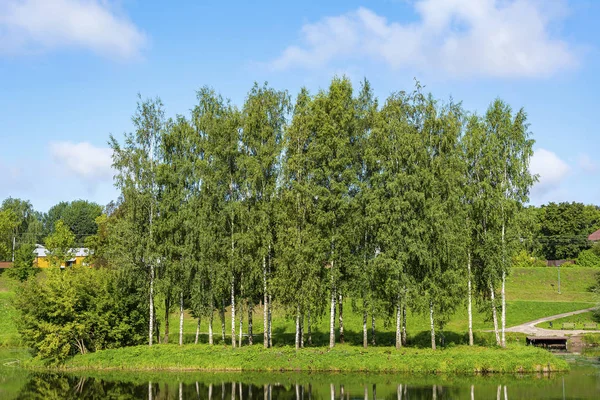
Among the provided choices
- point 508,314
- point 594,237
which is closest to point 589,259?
point 594,237

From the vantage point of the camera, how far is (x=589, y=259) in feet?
363

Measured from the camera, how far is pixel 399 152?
4962cm

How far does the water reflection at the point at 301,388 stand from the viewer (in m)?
36.7

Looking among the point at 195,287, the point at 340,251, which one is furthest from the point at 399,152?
the point at 195,287

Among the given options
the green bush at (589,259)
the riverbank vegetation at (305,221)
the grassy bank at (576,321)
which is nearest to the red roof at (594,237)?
the green bush at (589,259)

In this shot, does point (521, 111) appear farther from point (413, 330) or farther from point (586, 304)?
point (586, 304)

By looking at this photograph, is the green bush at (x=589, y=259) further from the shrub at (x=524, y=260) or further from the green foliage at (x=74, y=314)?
the green foliage at (x=74, y=314)

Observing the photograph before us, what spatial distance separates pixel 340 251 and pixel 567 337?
28863 millimetres

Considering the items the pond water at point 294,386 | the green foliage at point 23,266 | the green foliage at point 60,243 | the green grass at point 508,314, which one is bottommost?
the pond water at point 294,386

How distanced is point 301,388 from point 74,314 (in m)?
22.4

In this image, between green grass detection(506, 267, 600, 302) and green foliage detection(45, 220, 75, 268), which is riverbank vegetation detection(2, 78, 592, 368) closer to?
green grass detection(506, 267, 600, 302)

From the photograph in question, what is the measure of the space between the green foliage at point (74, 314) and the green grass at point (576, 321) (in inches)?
1866

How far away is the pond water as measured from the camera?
121 feet

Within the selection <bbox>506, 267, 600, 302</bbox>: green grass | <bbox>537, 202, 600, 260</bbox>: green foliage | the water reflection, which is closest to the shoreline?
the water reflection
